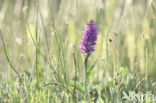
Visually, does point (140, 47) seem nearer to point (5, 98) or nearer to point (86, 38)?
point (86, 38)

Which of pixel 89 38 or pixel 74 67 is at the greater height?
pixel 89 38

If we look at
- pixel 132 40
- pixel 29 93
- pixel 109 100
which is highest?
pixel 132 40

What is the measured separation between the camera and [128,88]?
5.00 feet

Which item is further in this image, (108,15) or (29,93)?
(108,15)

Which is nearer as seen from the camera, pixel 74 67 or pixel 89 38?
pixel 89 38

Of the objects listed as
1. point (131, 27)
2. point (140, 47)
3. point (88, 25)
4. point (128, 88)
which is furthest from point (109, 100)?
point (131, 27)

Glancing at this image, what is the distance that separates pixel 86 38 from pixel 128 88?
1.50 ft

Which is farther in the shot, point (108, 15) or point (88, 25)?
point (108, 15)

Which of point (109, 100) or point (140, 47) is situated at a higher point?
point (140, 47)

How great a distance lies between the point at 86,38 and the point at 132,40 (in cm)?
90

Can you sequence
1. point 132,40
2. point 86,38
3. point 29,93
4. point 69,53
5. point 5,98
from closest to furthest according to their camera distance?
point 29,93 → point 86,38 → point 5,98 → point 132,40 → point 69,53

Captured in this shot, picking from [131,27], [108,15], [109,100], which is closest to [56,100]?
[109,100]

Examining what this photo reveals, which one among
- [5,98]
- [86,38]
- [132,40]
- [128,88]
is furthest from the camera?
[132,40]

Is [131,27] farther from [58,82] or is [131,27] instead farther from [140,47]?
[58,82]
